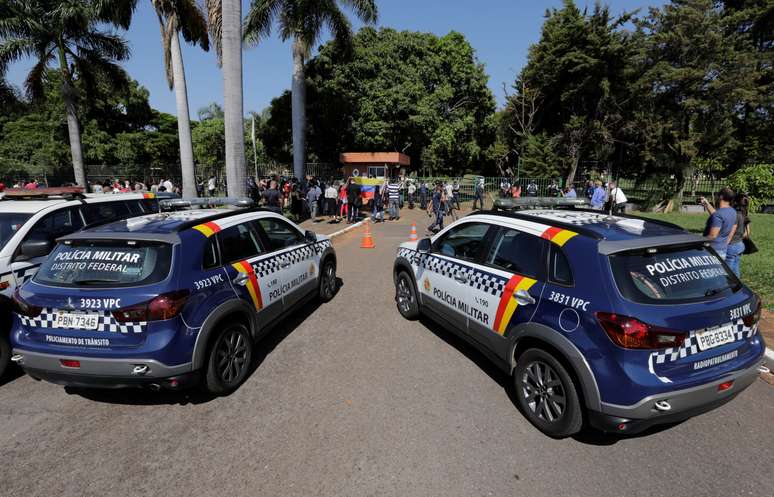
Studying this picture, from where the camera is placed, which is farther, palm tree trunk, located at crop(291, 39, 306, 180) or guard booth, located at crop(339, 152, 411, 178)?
guard booth, located at crop(339, 152, 411, 178)

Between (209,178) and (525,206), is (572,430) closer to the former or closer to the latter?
(525,206)

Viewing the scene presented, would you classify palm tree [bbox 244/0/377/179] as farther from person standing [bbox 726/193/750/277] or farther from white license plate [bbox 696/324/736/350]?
white license plate [bbox 696/324/736/350]

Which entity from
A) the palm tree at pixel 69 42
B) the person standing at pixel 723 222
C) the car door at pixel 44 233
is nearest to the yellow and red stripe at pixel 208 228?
the car door at pixel 44 233

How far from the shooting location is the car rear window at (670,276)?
9.62 ft

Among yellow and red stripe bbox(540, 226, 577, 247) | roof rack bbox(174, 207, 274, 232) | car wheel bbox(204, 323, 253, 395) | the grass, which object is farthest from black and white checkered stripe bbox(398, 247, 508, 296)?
the grass

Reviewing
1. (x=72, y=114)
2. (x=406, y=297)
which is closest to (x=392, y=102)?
(x=72, y=114)

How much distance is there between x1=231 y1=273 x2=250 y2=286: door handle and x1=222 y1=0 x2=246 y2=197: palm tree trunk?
868 cm

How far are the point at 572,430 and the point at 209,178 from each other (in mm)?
22752

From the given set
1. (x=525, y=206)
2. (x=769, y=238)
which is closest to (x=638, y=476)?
(x=525, y=206)

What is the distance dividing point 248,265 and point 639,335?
3.59 meters

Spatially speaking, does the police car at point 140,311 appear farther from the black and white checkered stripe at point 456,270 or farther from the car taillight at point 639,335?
the car taillight at point 639,335

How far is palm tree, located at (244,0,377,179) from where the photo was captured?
18.1m

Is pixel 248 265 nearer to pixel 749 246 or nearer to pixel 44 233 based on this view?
pixel 44 233

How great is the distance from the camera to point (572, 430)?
312 cm
